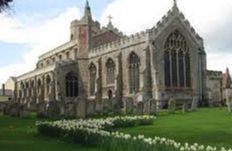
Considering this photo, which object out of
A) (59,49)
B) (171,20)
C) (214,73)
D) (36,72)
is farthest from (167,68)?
(59,49)

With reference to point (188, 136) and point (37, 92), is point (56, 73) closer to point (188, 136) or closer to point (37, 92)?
point (37, 92)

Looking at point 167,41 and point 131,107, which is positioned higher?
point 167,41

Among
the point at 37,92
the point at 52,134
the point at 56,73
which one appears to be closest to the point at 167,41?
the point at 56,73

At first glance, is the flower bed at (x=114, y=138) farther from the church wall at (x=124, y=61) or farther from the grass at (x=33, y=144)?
the church wall at (x=124, y=61)

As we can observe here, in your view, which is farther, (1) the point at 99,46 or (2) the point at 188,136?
(1) the point at 99,46

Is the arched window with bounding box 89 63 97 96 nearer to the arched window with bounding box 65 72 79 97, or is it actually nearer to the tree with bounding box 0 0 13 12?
the arched window with bounding box 65 72 79 97

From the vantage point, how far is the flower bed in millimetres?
10883

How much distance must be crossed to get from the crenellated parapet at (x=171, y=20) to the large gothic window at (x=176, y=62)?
133 centimetres

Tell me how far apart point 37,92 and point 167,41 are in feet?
81.4

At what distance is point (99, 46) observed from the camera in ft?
183

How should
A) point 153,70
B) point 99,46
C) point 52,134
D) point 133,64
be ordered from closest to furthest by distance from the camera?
1. point 52,134
2. point 153,70
3. point 133,64
4. point 99,46

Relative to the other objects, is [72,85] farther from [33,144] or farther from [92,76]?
[33,144]

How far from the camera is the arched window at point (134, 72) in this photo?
156 ft

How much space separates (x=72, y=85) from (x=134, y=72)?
475 inches
